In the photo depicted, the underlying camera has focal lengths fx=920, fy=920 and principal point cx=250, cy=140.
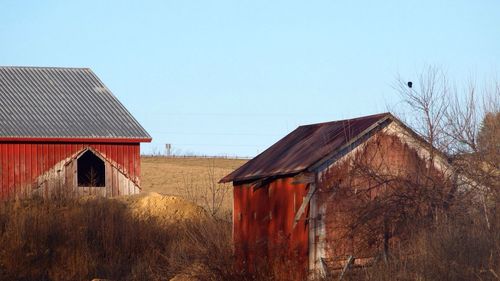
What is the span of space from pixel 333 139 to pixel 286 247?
2.38 meters

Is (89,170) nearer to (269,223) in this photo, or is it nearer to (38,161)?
(38,161)

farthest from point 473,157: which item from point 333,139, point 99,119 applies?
point 99,119

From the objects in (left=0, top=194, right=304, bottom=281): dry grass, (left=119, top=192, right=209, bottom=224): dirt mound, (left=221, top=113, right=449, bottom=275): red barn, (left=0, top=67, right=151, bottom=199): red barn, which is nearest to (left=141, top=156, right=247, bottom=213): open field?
(left=0, top=67, right=151, bottom=199): red barn

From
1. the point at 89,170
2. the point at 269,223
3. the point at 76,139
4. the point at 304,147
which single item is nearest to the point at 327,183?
the point at 304,147

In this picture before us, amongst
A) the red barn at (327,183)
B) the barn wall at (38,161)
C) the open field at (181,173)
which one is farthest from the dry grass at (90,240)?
the open field at (181,173)

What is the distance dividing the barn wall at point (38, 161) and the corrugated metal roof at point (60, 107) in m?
0.38

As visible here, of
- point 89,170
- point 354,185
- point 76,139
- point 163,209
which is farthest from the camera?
point 89,170

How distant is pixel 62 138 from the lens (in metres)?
29.7

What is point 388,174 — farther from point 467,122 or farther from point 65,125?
point 65,125

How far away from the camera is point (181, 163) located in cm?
6084

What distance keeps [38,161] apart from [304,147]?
12972 mm

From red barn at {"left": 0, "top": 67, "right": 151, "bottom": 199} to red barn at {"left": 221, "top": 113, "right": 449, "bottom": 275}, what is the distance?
11.6 metres

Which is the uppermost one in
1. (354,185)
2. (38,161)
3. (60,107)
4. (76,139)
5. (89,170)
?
(60,107)

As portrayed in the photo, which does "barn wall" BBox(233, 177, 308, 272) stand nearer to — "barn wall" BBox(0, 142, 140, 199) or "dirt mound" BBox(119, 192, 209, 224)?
"dirt mound" BBox(119, 192, 209, 224)
